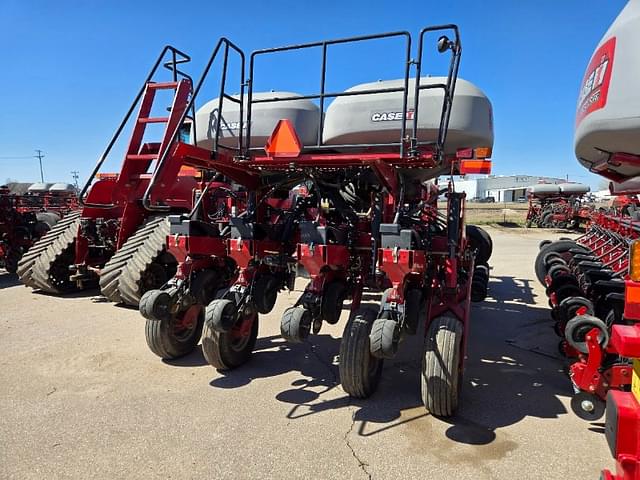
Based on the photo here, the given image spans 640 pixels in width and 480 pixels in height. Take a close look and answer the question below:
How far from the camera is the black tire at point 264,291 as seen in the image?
4133 millimetres

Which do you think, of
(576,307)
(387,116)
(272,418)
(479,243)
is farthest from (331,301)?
(479,243)

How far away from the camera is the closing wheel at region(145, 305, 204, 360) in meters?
4.51

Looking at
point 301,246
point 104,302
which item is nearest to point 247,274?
point 301,246

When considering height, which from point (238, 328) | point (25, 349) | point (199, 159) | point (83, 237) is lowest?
point (25, 349)

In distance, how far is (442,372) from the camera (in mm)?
3473

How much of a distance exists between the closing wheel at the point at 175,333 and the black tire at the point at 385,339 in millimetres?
2176

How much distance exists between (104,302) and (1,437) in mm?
4361

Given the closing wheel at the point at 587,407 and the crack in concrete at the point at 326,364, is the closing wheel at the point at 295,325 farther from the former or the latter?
the closing wheel at the point at 587,407

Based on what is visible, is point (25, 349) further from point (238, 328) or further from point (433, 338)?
point (433, 338)

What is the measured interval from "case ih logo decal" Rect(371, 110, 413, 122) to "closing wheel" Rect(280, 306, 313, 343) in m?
1.81

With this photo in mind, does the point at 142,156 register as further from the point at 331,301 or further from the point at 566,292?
the point at 566,292

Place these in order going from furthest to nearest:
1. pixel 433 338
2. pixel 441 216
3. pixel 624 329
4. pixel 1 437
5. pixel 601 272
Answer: pixel 441 216 → pixel 601 272 → pixel 433 338 → pixel 1 437 → pixel 624 329

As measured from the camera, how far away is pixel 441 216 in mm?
6484

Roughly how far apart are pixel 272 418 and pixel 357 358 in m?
0.82
